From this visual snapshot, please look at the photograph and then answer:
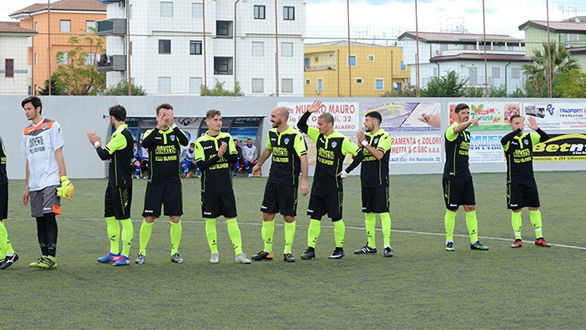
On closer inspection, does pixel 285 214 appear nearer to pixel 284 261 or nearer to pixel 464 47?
pixel 284 261

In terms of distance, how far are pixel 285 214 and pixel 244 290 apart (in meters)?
2.55

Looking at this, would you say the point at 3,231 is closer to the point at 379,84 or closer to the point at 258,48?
the point at 258,48

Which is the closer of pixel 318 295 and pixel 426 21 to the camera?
pixel 318 295

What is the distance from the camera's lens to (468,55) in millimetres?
56812

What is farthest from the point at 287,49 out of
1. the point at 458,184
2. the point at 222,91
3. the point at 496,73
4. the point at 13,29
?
the point at 458,184

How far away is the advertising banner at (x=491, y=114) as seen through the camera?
35094mm

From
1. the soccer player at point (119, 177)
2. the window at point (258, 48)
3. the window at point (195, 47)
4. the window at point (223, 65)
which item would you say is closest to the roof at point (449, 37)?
the window at point (258, 48)

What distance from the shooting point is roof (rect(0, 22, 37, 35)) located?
35.0 meters

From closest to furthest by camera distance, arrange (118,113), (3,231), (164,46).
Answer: (3,231)
(118,113)
(164,46)

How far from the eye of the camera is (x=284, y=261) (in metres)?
12.1

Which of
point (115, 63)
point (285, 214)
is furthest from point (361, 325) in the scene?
point (115, 63)

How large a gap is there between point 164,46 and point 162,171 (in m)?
30.3

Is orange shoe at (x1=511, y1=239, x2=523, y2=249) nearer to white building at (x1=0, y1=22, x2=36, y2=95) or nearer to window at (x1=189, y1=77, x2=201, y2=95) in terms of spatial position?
white building at (x1=0, y1=22, x2=36, y2=95)

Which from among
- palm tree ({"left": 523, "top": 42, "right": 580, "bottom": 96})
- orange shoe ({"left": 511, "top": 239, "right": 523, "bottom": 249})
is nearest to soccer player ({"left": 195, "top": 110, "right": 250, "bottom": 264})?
orange shoe ({"left": 511, "top": 239, "right": 523, "bottom": 249})
